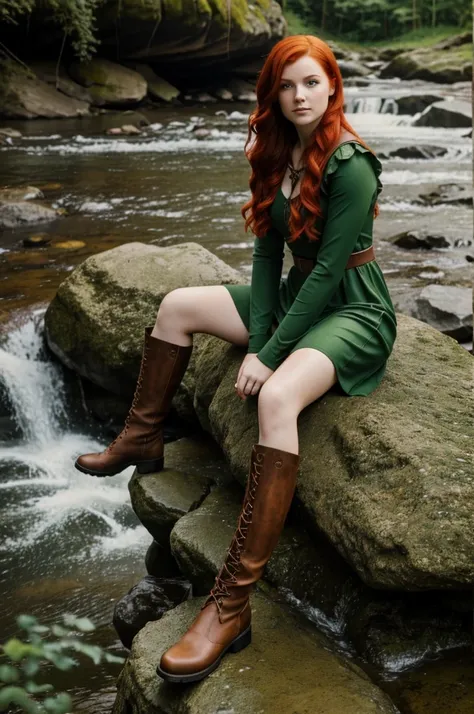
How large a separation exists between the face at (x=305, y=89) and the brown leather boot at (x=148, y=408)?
104 centimetres

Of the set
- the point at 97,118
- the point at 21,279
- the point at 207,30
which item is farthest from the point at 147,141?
the point at 21,279

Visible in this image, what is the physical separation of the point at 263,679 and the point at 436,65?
25.6 m

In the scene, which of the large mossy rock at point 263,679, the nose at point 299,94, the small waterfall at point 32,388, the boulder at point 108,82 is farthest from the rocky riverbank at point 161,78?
the large mossy rock at point 263,679

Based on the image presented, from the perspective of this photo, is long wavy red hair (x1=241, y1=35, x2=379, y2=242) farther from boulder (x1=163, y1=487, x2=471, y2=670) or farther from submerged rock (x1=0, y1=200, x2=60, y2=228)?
submerged rock (x1=0, y1=200, x2=60, y2=228)

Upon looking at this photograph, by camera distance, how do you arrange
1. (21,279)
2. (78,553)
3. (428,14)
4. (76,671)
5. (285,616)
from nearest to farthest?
(285,616) < (76,671) < (78,553) < (21,279) < (428,14)

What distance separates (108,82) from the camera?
19906 mm

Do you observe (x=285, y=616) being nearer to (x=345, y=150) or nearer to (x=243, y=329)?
(x=243, y=329)

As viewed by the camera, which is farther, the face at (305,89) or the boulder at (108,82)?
the boulder at (108,82)

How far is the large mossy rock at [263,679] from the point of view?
7.09 ft

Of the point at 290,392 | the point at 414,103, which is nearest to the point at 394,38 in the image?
the point at 414,103

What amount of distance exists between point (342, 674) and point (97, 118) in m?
17.2

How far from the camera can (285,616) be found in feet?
8.50

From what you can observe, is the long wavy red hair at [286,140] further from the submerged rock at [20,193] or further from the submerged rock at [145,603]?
the submerged rock at [20,193]

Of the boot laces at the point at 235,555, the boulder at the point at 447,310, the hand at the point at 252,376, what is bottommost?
the boulder at the point at 447,310
